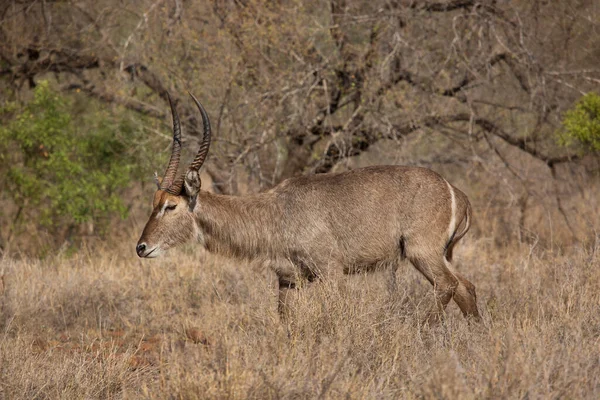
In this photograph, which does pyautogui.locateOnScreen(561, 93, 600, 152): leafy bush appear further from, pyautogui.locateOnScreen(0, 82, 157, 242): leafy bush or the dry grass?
pyautogui.locateOnScreen(0, 82, 157, 242): leafy bush

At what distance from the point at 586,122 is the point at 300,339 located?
6.02 meters

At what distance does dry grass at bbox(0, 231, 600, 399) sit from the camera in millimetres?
3799

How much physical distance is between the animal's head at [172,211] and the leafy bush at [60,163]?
11.9ft

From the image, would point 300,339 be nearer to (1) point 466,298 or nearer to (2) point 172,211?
(1) point 466,298

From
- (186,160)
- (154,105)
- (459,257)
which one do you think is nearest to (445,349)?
(459,257)

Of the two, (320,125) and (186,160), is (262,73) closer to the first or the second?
(320,125)

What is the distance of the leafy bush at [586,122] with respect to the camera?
361 inches

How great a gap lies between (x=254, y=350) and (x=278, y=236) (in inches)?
86.0

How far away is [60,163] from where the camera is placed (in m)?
10.0

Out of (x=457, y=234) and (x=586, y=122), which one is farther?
(x=586, y=122)

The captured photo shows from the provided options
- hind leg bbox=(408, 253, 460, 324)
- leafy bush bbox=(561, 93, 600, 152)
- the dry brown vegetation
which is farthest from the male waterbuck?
leafy bush bbox=(561, 93, 600, 152)

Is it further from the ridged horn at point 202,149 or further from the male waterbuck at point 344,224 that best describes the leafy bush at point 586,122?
the ridged horn at point 202,149

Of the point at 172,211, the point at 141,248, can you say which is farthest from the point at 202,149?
the point at 141,248

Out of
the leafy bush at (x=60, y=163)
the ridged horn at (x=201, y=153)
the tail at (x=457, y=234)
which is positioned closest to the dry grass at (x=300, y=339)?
the tail at (x=457, y=234)
